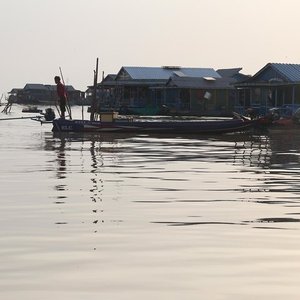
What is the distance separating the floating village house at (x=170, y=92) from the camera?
199ft

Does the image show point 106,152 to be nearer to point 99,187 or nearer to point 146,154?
point 146,154

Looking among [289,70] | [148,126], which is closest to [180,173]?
[148,126]

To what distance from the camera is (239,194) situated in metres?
11.1

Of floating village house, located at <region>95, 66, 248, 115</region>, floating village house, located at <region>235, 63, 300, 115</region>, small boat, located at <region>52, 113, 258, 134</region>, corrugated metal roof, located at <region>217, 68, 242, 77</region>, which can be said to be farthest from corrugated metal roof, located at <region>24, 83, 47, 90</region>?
small boat, located at <region>52, 113, 258, 134</region>

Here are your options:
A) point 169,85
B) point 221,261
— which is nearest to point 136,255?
point 221,261

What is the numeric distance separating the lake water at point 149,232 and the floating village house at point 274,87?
1166 inches

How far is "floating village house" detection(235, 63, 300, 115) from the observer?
1753 inches

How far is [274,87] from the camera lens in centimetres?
4566

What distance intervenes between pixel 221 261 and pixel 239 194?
4853mm

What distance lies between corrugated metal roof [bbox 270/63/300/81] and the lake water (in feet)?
98.3

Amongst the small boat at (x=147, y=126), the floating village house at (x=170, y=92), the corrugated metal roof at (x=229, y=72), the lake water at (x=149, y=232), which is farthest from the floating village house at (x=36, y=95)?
the lake water at (x=149, y=232)

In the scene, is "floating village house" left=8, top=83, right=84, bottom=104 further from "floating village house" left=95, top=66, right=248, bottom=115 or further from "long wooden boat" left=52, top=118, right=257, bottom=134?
"long wooden boat" left=52, top=118, right=257, bottom=134

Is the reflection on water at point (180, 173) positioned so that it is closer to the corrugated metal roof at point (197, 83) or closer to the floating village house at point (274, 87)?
the floating village house at point (274, 87)

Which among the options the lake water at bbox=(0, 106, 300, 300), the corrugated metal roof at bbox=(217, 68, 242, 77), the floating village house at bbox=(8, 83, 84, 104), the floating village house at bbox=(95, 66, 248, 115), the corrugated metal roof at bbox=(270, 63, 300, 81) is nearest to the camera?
the lake water at bbox=(0, 106, 300, 300)
